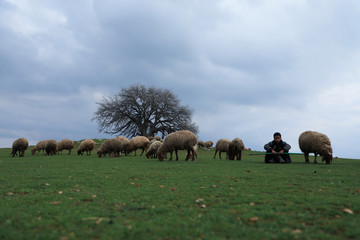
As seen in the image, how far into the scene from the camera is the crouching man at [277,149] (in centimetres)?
1473

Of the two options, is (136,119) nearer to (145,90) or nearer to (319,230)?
(145,90)

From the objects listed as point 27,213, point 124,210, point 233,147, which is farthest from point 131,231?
point 233,147

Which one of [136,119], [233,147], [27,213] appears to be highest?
[136,119]

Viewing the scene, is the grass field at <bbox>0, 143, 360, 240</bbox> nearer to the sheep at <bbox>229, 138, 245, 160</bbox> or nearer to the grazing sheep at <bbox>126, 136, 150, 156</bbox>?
the sheep at <bbox>229, 138, 245, 160</bbox>

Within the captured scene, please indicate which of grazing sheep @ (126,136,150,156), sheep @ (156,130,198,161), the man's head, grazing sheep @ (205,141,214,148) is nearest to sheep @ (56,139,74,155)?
grazing sheep @ (126,136,150,156)

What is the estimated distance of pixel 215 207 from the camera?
4.23 meters

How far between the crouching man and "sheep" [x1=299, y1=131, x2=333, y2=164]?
1.10 meters

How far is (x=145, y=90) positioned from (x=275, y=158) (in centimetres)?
3673

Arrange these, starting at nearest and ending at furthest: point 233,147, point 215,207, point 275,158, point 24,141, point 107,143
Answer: point 215,207 → point 275,158 → point 233,147 → point 107,143 → point 24,141

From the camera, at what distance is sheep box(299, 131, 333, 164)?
13930mm

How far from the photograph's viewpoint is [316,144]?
1423 cm

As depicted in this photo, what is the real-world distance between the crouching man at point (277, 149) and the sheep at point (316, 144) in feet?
3.60

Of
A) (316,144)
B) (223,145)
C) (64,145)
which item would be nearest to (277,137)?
(316,144)

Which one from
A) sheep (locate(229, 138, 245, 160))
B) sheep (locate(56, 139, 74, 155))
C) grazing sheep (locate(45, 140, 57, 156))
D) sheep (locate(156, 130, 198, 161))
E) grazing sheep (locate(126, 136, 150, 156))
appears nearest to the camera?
sheep (locate(156, 130, 198, 161))
